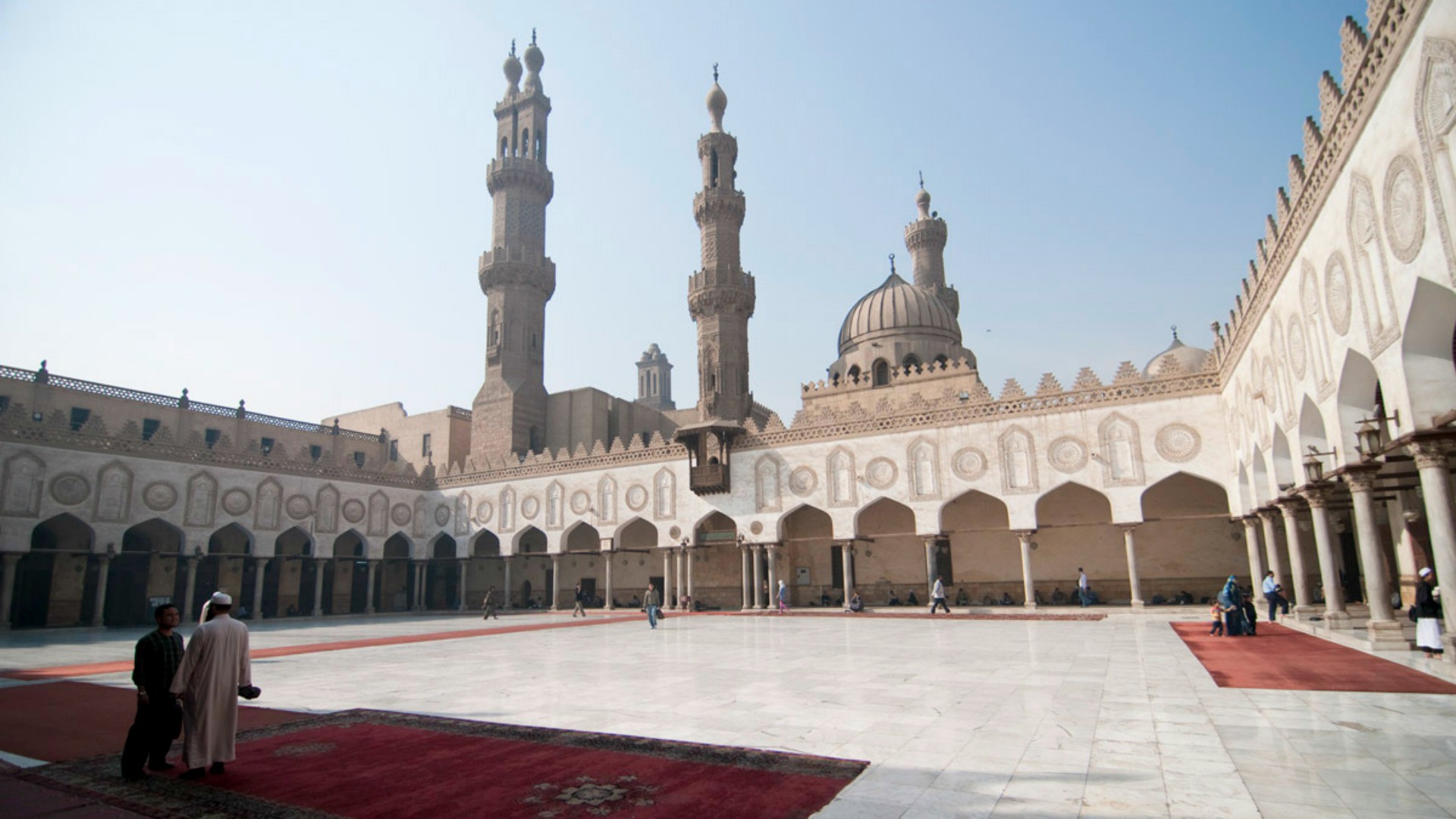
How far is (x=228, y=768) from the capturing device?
19.1 feet

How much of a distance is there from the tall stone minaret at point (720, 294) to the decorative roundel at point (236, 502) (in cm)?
1593

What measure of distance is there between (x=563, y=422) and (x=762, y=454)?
41.7 feet

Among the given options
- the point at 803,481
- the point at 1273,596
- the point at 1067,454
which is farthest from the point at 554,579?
the point at 1273,596

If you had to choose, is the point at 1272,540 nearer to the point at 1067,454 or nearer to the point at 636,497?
the point at 1067,454

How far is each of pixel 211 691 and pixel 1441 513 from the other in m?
11.8

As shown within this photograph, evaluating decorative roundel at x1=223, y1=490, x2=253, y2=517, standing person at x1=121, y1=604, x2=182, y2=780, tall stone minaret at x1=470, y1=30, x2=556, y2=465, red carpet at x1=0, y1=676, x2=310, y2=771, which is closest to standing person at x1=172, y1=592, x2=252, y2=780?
standing person at x1=121, y1=604, x2=182, y2=780

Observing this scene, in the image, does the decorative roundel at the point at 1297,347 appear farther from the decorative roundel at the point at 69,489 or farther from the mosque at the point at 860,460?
the decorative roundel at the point at 69,489

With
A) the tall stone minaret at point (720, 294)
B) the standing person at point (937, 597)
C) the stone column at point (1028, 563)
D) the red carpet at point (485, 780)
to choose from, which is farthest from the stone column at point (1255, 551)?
the red carpet at point (485, 780)

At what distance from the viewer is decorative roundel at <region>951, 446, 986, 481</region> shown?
73.0 feet

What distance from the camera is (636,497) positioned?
1126 inches

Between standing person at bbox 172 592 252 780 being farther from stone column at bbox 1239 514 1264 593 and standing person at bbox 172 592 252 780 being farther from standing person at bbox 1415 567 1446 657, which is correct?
stone column at bbox 1239 514 1264 593

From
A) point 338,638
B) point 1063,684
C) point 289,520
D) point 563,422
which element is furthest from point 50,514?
point 1063,684

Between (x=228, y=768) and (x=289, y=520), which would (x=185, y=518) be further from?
(x=228, y=768)

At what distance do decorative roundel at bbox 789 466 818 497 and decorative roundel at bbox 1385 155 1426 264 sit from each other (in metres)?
17.5
